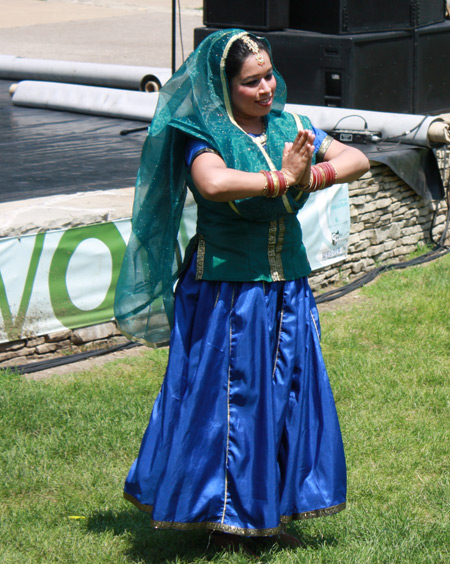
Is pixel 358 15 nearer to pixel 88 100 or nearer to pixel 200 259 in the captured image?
pixel 88 100

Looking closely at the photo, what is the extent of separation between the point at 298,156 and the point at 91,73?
10873 mm

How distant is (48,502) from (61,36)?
22097 millimetres

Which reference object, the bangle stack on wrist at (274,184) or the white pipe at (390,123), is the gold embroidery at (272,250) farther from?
the white pipe at (390,123)

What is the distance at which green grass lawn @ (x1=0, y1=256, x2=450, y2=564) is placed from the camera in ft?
10.6

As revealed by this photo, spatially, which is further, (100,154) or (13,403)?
(100,154)

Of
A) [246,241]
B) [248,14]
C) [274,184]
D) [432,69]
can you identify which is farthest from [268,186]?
[432,69]

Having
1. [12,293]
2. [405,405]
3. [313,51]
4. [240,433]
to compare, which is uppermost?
[313,51]

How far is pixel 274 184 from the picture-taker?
275 centimetres

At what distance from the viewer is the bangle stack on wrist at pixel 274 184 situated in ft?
9.02

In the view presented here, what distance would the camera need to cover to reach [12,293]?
5.30m

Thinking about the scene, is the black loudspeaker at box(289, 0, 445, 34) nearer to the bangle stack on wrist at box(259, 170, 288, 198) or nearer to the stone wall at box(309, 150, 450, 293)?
the stone wall at box(309, 150, 450, 293)

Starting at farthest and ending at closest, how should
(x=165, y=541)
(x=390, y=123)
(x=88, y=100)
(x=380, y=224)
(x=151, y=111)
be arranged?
1. (x=88, y=100)
2. (x=151, y=111)
3. (x=390, y=123)
4. (x=380, y=224)
5. (x=165, y=541)

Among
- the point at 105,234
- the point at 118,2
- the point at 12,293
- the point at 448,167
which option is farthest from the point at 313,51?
the point at 118,2

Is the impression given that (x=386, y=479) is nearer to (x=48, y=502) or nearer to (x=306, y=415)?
(x=306, y=415)
